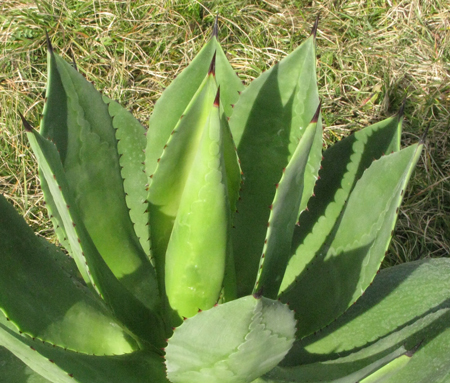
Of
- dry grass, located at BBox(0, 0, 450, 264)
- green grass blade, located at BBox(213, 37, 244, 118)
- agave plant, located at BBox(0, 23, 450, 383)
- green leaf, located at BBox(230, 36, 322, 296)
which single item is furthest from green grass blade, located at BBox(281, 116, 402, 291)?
dry grass, located at BBox(0, 0, 450, 264)

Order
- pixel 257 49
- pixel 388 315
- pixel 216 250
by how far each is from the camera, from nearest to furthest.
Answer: pixel 216 250
pixel 388 315
pixel 257 49

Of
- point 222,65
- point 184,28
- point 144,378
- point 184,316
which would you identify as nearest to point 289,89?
point 222,65

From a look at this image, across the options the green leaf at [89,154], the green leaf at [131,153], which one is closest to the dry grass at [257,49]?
the green leaf at [131,153]

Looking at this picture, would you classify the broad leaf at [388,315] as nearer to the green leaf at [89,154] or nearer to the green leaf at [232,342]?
the green leaf at [232,342]

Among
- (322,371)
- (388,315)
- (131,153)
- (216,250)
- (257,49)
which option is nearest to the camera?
(216,250)

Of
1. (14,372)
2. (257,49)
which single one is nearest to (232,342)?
(14,372)

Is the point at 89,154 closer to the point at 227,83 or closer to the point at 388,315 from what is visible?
the point at 227,83

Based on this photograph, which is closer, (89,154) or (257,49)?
(89,154)
